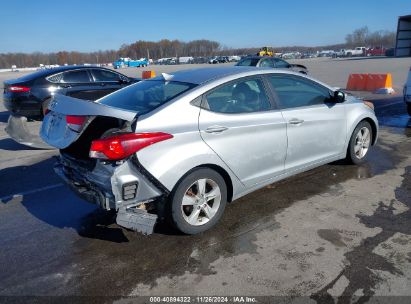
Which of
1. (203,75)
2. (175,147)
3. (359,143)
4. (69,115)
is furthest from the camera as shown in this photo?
(359,143)

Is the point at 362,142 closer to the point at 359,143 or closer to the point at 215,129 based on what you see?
the point at 359,143

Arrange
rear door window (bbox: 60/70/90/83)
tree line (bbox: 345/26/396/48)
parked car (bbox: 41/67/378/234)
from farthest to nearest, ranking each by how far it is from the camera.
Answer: tree line (bbox: 345/26/396/48) → rear door window (bbox: 60/70/90/83) → parked car (bbox: 41/67/378/234)

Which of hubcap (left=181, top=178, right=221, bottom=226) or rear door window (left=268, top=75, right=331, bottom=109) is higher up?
rear door window (left=268, top=75, right=331, bottom=109)

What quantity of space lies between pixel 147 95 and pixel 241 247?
1.88 metres

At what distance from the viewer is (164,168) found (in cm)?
328

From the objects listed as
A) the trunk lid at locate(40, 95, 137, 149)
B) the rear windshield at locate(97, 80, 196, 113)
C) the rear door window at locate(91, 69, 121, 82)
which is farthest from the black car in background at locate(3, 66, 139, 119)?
the trunk lid at locate(40, 95, 137, 149)

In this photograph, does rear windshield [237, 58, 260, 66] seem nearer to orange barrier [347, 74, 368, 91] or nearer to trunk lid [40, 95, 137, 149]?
orange barrier [347, 74, 368, 91]

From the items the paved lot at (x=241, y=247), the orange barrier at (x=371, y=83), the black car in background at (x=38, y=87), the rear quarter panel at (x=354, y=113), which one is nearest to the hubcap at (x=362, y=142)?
the rear quarter panel at (x=354, y=113)

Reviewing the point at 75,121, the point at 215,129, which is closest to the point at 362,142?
the point at 215,129

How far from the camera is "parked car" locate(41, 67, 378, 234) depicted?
322cm

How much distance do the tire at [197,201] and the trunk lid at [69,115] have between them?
2.70 feet

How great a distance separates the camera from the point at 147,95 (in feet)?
13.0

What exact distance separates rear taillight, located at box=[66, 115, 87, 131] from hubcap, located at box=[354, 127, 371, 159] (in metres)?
4.02

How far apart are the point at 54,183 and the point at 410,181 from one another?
503cm
